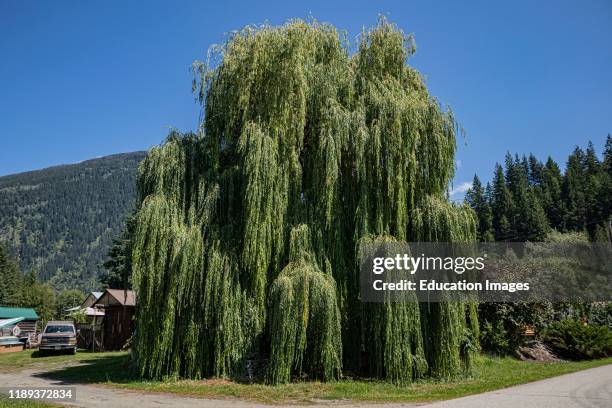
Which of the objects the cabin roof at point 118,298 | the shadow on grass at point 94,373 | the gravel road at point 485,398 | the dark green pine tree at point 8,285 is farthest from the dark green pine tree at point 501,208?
the dark green pine tree at point 8,285

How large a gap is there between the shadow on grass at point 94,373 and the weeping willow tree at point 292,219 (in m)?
0.92

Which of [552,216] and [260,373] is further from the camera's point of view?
[552,216]

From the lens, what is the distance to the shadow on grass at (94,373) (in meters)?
14.4

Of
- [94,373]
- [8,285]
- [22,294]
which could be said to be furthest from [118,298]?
[8,285]

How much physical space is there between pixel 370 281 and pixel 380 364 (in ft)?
8.07

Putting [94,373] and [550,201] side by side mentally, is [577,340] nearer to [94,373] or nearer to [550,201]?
[94,373]

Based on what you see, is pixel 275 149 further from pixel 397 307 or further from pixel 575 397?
pixel 575 397

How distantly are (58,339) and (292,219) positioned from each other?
1760 centimetres

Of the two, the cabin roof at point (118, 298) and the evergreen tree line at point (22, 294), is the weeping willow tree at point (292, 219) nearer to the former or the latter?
the cabin roof at point (118, 298)

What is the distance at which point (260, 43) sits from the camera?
632 inches

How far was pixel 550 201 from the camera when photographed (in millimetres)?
78125

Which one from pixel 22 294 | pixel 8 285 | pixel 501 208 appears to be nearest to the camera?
pixel 22 294

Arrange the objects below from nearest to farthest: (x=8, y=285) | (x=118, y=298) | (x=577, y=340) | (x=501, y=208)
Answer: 1. (x=577, y=340)
2. (x=118, y=298)
3. (x=8, y=285)
4. (x=501, y=208)

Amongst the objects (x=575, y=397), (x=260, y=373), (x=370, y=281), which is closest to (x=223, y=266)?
(x=260, y=373)
